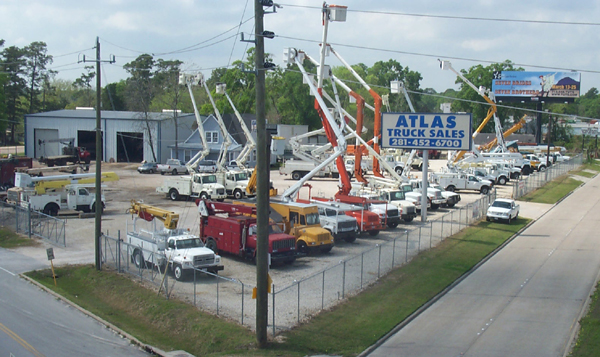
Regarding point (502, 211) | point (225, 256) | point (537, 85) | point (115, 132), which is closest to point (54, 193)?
point (225, 256)

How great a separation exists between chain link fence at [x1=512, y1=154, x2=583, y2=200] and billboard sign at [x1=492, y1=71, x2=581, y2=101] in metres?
14.6

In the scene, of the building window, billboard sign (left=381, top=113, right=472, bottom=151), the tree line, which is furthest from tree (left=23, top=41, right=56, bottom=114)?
billboard sign (left=381, top=113, right=472, bottom=151)

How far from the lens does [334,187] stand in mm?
52625

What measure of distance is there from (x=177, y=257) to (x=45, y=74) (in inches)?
4339

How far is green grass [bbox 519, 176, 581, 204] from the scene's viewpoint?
1887 inches

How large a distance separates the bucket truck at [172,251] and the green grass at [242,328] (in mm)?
1386

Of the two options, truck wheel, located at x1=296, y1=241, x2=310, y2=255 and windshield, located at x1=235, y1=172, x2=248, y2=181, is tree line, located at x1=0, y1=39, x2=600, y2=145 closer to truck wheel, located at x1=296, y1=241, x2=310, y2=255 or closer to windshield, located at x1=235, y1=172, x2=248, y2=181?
windshield, located at x1=235, y1=172, x2=248, y2=181

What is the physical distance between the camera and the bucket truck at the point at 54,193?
35.8 meters

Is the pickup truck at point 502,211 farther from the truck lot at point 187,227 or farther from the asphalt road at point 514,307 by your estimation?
the asphalt road at point 514,307

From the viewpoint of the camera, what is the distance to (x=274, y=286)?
60.4ft

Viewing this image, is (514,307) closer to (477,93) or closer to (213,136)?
(213,136)

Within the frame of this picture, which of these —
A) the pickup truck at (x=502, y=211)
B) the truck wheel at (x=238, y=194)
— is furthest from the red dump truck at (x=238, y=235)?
the truck wheel at (x=238, y=194)

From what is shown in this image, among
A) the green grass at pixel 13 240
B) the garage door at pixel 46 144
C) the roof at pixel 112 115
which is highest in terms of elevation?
the roof at pixel 112 115

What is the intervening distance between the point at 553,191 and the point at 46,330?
4902cm
